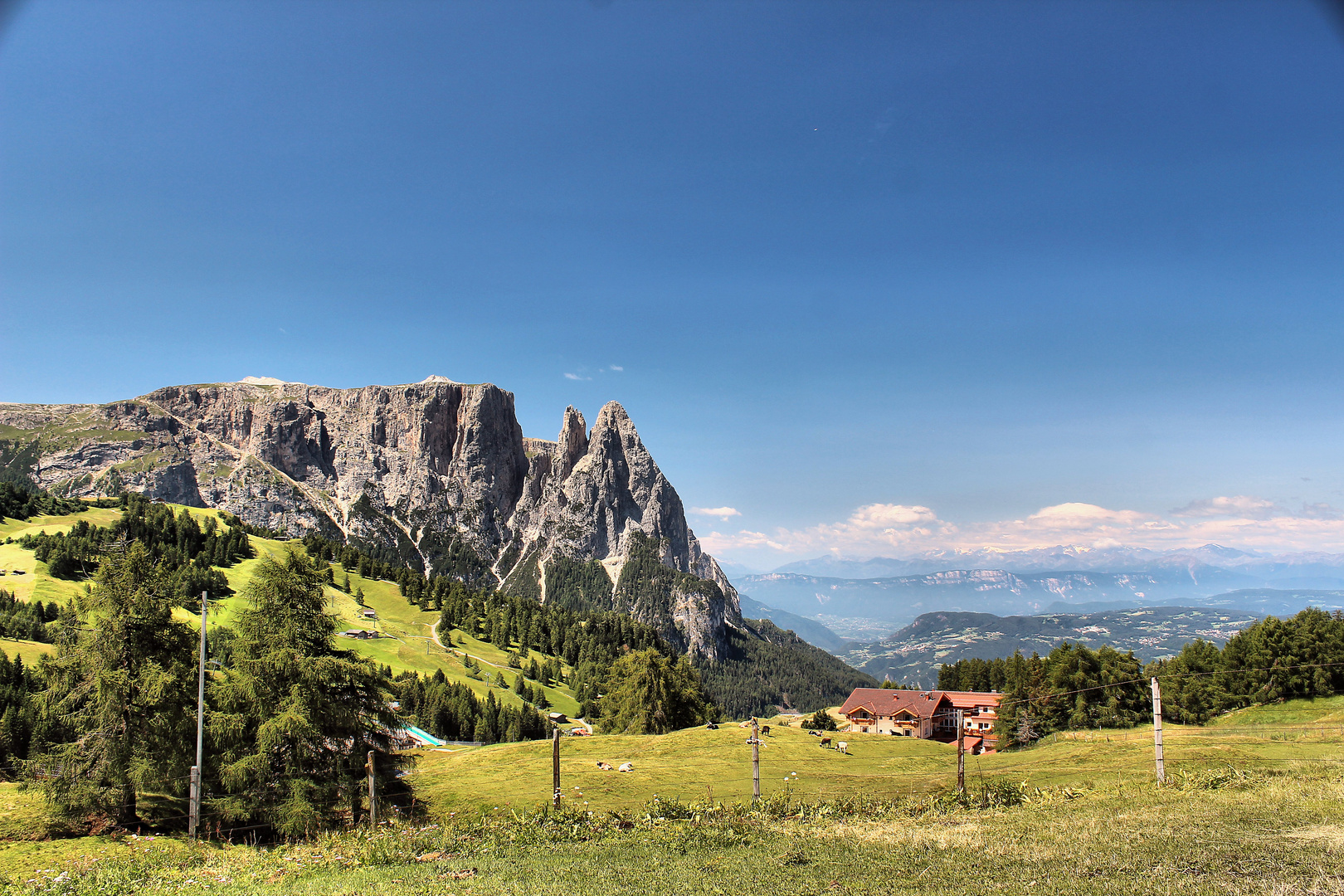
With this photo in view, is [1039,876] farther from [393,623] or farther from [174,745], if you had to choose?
[393,623]

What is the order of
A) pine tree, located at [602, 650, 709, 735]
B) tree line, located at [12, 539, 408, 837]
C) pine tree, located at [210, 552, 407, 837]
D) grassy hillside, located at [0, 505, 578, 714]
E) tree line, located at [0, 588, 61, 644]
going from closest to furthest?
tree line, located at [12, 539, 408, 837]
pine tree, located at [210, 552, 407, 837]
pine tree, located at [602, 650, 709, 735]
tree line, located at [0, 588, 61, 644]
grassy hillside, located at [0, 505, 578, 714]

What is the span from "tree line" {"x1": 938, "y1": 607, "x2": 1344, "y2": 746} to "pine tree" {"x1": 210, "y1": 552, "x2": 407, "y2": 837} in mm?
60063

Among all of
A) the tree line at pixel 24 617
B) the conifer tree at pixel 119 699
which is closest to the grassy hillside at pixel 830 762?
the conifer tree at pixel 119 699

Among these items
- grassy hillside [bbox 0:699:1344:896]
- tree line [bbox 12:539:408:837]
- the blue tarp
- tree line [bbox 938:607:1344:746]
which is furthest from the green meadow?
the blue tarp

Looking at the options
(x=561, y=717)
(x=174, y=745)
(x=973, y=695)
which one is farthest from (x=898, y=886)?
(x=561, y=717)

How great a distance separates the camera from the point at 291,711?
2978 cm

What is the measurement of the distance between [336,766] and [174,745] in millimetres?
7561

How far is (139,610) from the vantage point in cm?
3108

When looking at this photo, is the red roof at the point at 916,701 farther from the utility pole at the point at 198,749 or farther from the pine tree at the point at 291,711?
the utility pole at the point at 198,749

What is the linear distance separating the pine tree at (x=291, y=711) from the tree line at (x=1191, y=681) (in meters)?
60.1

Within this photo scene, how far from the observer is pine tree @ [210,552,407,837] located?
29.4 metres

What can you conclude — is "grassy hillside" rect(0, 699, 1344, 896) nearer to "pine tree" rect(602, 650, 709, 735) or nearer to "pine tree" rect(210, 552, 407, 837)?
"pine tree" rect(210, 552, 407, 837)

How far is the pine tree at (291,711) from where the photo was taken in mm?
29391

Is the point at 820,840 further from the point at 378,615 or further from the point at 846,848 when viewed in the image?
the point at 378,615
